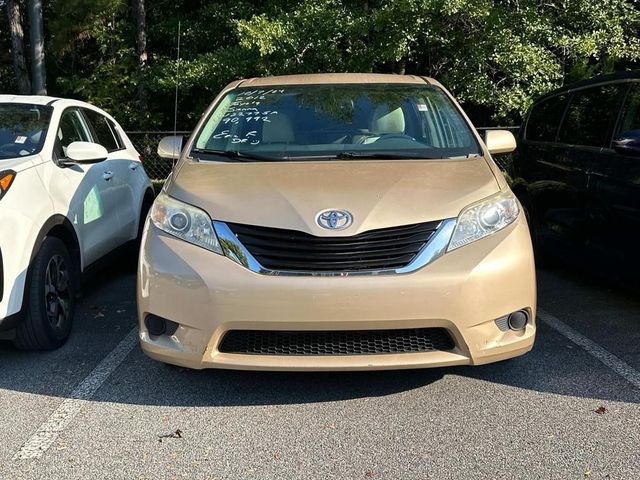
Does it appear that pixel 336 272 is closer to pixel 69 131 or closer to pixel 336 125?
pixel 336 125

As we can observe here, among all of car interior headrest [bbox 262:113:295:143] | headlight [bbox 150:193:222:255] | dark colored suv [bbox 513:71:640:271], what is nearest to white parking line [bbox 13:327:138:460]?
headlight [bbox 150:193:222:255]

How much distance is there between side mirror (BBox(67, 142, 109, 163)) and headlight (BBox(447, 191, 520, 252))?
108 inches

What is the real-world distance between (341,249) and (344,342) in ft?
1.47

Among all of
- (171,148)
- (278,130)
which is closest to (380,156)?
(278,130)

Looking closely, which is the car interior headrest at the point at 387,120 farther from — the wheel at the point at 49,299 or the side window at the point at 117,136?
the side window at the point at 117,136

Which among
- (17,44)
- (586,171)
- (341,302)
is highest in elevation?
(586,171)

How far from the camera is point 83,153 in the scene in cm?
458

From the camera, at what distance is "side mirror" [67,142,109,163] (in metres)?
4.54

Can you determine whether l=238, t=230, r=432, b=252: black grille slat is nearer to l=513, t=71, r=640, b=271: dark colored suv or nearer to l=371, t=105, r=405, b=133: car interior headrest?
l=371, t=105, r=405, b=133: car interior headrest

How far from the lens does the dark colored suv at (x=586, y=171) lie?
14.2 ft

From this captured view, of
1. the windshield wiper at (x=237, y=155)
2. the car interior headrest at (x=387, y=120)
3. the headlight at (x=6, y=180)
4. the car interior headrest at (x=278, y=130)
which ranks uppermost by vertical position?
the car interior headrest at (x=387, y=120)

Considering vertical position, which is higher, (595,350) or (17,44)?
(595,350)

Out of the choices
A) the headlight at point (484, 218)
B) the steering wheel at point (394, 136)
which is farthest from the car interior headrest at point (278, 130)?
the headlight at point (484, 218)

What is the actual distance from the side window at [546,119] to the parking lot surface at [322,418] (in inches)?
83.8
